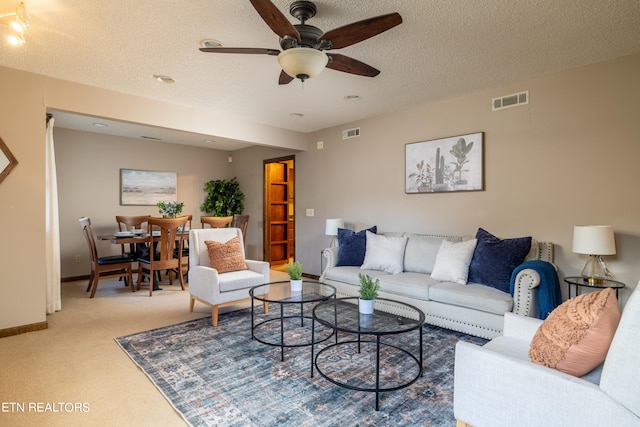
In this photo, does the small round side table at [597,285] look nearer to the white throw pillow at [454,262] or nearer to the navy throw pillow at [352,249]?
the white throw pillow at [454,262]

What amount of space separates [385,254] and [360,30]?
261 cm

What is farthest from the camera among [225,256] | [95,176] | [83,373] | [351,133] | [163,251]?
[95,176]

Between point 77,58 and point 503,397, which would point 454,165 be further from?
point 77,58

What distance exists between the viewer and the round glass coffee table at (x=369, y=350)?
7.02 feet

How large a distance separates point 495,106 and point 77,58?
416 cm

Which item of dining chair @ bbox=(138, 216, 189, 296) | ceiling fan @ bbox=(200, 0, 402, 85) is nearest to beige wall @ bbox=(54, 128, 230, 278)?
dining chair @ bbox=(138, 216, 189, 296)

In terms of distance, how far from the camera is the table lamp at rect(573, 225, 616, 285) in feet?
8.93

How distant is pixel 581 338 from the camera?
4.36 ft

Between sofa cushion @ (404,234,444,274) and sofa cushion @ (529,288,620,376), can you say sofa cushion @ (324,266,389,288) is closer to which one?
sofa cushion @ (404,234,444,274)

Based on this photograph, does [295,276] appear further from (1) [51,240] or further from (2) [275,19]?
(1) [51,240]

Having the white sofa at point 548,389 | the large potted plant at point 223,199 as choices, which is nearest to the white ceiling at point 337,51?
the white sofa at point 548,389

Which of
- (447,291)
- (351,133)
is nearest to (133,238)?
(351,133)

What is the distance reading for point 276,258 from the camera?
693cm

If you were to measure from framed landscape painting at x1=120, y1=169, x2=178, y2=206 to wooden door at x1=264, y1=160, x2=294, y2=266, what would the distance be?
77.2 inches
